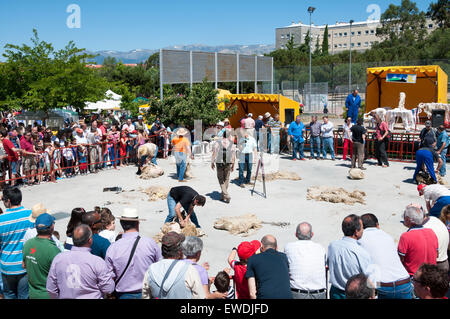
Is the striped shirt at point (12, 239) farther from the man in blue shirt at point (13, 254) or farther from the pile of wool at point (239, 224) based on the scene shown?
the pile of wool at point (239, 224)

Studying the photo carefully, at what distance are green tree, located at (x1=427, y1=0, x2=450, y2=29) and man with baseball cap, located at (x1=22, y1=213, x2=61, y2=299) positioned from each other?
7982 cm

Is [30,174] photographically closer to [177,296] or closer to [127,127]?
[127,127]

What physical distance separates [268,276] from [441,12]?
8229cm

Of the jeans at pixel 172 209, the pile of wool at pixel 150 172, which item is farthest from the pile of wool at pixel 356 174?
the jeans at pixel 172 209

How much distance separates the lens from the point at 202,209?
10234mm

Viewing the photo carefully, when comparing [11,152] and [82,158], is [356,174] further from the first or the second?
[11,152]

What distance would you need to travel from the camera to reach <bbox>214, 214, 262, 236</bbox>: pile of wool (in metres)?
8.60

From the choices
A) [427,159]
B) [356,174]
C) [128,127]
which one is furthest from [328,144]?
[128,127]

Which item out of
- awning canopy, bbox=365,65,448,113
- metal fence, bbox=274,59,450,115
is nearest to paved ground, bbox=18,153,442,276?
awning canopy, bbox=365,65,448,113

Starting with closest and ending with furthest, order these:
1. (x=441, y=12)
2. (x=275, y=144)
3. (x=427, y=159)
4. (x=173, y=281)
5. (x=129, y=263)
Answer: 1. (x=173, y=281)
2. (x=129, y=263)
3. (x=427, y=159)
4. (x=275, y=144)
5. (x=441, y=12)

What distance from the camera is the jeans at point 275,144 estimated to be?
17.4 metres

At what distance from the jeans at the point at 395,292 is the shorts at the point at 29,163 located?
1085 centimetres

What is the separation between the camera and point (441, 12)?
7300cm
